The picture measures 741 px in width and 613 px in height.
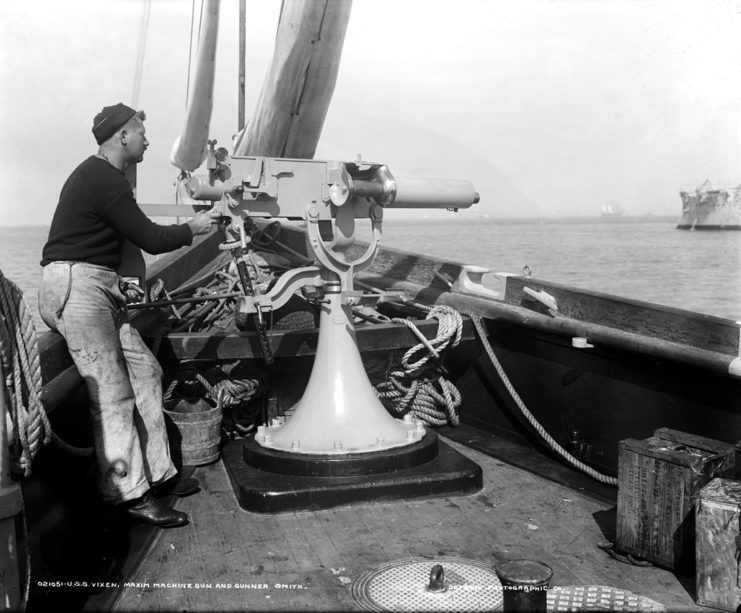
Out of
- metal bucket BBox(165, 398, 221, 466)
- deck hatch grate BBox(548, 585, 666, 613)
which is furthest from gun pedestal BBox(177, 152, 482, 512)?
deck hatch grate BBox(548, 585, 666, 613)

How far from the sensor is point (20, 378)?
215cm

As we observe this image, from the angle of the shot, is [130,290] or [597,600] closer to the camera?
[597,600]

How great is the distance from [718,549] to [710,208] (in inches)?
2568

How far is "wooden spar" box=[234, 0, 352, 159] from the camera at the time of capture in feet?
16.9

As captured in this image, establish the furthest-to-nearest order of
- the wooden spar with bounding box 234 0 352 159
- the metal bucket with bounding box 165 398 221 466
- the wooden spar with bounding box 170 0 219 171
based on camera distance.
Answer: the wooden spar with bounding box 170 0 219 171, the wooden spar with bounding box 234 0 352 159, the metal bucket with bounding box 165 398 221 466

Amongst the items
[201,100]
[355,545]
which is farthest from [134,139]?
[201,100]

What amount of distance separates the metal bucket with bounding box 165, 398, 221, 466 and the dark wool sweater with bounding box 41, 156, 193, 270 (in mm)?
1002

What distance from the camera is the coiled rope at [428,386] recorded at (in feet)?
13.9

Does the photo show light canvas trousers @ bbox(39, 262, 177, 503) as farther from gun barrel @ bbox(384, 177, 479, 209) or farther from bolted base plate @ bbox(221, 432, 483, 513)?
gun barrel @ bbox(384, 177, 479, 209)

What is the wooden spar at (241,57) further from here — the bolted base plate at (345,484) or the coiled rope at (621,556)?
the coiled rope at (621,556)

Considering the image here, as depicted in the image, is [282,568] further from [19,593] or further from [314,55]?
[314,55]

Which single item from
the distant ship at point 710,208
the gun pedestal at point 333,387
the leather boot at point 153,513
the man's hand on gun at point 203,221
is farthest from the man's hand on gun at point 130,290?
the distant ship at point 710,208

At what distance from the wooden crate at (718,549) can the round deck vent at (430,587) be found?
61cm

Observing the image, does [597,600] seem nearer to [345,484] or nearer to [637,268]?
[345,484]
